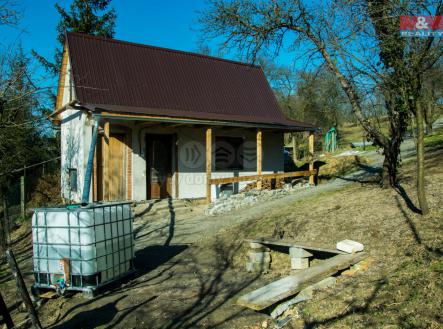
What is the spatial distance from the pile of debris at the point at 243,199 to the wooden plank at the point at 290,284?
23.6ft

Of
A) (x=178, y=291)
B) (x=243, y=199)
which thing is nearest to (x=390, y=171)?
(x=243, y=199)

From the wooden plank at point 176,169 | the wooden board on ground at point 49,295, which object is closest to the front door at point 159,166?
the wooden plank at point 176,169

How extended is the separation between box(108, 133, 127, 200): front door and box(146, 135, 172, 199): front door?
0.96 metres

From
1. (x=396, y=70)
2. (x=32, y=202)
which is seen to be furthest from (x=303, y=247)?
(x=32, y=202)

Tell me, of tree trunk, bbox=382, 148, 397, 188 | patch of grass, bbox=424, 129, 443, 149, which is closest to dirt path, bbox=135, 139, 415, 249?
tree trunk, bbox=382, 148, 397, 188

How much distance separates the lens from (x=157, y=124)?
14.0 meters

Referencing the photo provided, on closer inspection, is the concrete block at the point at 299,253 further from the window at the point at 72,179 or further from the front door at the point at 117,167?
the window at the point at 72,179

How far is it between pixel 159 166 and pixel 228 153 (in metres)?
3.09

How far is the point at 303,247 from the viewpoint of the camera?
6.52 m

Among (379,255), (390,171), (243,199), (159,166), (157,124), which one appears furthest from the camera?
(159,166)

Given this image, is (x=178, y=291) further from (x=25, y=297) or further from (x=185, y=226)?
(x=185, y=226)

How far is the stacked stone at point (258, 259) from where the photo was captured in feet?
23.5

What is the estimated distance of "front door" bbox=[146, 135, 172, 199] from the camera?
48.0 ft

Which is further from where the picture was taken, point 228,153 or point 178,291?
point 228,153
